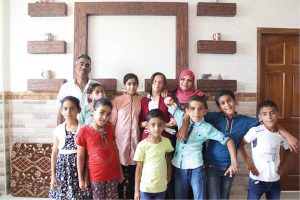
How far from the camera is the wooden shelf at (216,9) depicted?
9.96 ft

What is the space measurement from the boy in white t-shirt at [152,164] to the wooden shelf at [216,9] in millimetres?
1577

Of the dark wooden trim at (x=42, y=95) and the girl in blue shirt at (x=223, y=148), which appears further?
the dark wooden trim at (x=42, y=95)

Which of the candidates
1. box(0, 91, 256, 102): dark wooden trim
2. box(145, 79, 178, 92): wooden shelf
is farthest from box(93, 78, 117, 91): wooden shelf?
box(145, 79, 178, 92): wooden shelf

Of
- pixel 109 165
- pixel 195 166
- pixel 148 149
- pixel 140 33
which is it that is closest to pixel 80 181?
pixel 109 165

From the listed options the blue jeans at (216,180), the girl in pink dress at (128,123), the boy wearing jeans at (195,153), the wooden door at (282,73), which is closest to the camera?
the boy wearing jeans at (195,153)

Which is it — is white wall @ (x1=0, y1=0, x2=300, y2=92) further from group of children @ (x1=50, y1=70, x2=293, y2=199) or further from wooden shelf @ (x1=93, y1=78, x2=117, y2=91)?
group of children @ (x1=50, y1=70, x2=293, y2=199)

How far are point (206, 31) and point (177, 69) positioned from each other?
0.57m

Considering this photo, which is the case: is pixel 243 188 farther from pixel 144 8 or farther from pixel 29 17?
pixel 29 17

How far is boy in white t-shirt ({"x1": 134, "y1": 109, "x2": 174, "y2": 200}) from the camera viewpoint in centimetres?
201

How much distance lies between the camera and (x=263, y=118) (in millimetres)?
2146

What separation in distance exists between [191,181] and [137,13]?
6.42 feet

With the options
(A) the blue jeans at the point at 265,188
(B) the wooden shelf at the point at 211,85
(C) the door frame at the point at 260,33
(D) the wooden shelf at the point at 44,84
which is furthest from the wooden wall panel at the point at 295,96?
(D) the wooden shelf at the point at 44,84

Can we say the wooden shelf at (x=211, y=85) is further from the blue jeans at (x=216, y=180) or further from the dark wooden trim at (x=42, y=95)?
the blue jeans at (x=216, y=180)

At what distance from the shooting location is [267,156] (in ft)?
6.82
